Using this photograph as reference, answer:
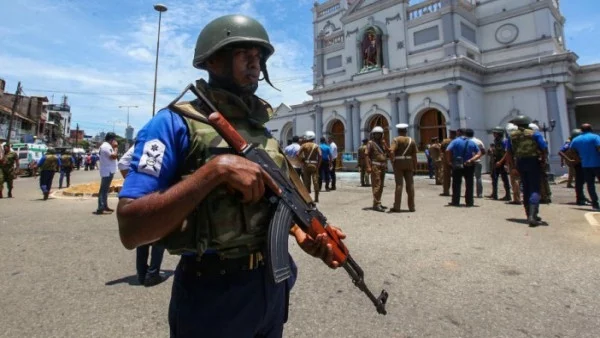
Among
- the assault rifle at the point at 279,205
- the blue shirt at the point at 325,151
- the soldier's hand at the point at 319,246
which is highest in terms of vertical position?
the blue shirt at the point at 325,151

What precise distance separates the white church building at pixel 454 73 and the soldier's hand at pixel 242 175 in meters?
19.9

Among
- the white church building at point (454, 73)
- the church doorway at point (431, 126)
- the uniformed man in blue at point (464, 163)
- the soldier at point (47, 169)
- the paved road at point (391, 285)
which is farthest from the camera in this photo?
the church doorway at point (431, 126)

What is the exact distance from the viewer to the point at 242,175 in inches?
41.8

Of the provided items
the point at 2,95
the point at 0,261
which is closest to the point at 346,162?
the point at 0,261

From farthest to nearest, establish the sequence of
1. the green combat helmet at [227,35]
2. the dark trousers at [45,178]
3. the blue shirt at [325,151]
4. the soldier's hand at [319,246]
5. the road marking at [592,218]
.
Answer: the blue shirt at [325,151]
the dark trousers at [45,178]
the road marking at [592,218]
the soldier's hand at [319,246]
the green combat helmet at [227,35]

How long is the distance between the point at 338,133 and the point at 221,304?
24293 mm

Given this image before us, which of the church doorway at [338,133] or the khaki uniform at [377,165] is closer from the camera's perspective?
the khaki uniform at [377,165]

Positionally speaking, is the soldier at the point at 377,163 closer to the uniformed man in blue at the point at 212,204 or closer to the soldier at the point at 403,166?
the soldier at the point at 403,166

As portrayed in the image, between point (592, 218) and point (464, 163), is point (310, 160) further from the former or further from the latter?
point (592, 218)

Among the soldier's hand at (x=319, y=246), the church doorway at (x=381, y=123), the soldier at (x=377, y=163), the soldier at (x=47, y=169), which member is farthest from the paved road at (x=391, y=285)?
the church doorway at (x=381, y=123)

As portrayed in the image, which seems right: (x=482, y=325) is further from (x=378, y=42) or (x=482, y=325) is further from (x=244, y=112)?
(x=378, y=42)

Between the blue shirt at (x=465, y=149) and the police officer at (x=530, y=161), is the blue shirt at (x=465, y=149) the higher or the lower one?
the higher one

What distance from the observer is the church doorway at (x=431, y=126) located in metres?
20.1

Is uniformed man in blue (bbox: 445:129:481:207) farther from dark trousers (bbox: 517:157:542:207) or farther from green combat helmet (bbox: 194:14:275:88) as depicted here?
green combat helmet (bbox: 194:14:275:88)
